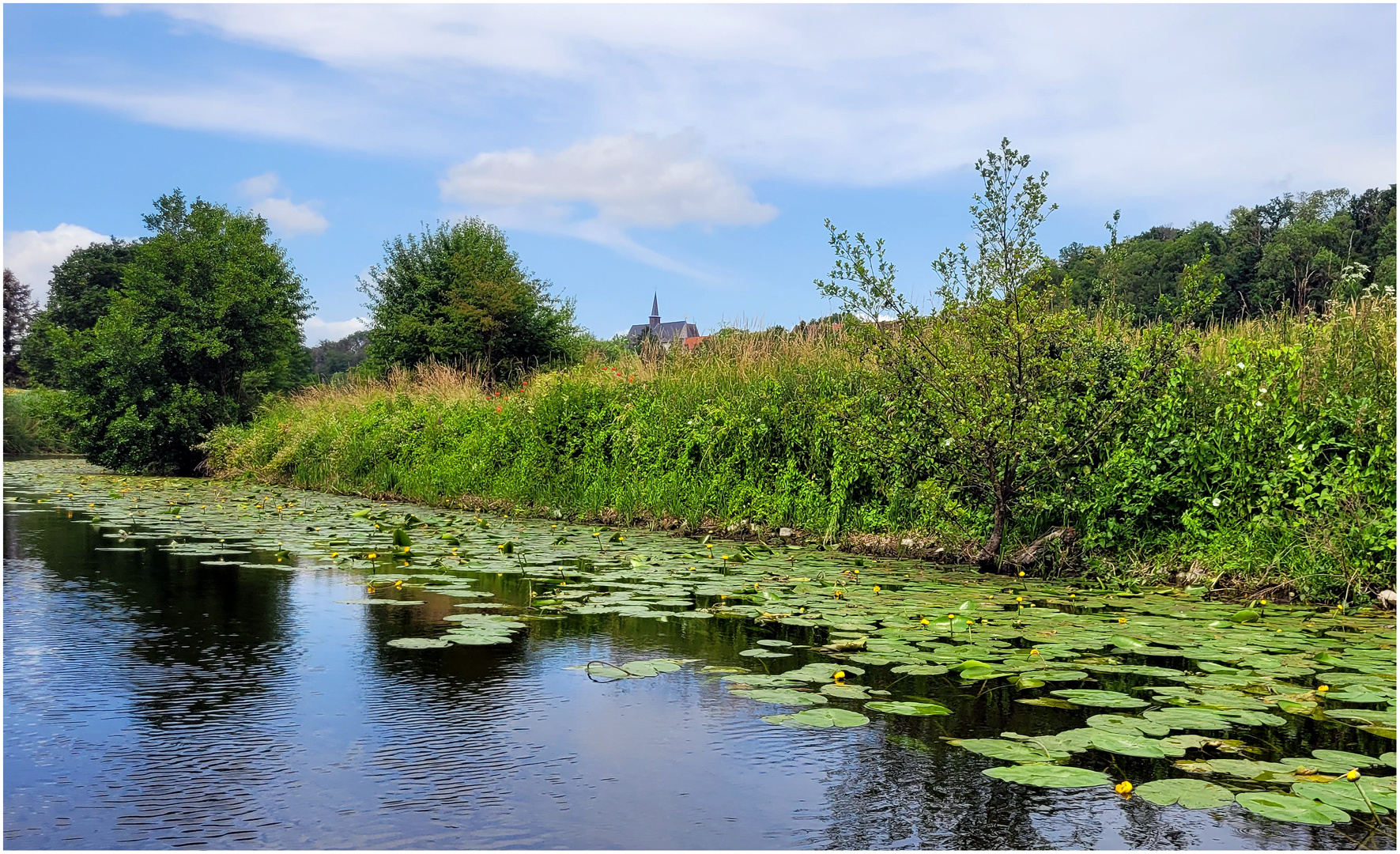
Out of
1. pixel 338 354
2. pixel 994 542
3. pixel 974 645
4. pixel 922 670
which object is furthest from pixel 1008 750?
pixel 338 354

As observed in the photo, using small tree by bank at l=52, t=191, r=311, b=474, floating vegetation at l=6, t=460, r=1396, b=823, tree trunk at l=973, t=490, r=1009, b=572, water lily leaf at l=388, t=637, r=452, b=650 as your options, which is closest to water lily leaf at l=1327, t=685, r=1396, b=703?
floating vegetation at l=6, t=460, r=1396, b=823

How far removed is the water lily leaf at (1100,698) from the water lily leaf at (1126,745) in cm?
41

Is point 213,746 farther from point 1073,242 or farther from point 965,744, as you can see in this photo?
point 1073,242

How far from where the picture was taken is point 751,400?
10180 mm

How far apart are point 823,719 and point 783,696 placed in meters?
0.36

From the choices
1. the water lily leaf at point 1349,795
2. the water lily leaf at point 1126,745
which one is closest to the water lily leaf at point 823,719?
the water lily leaf at point 1126,745

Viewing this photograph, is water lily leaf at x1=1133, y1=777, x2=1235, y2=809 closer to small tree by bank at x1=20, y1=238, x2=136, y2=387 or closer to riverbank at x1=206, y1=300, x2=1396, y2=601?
riverbank at x1=206, y1=300, x2=1396, y2=601

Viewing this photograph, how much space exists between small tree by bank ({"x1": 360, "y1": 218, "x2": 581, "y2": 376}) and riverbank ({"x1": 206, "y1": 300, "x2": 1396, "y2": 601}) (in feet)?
47.6

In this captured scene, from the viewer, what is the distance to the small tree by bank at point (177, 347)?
21.4 m

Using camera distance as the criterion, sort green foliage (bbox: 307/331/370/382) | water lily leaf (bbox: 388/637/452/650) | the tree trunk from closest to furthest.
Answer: water lily leaf (bbox: 388/637/452/650)
the tree trunk
green foliage (bbox: 307/331/370/382)

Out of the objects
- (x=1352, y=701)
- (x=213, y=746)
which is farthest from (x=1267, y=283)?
(x=213, y=746)

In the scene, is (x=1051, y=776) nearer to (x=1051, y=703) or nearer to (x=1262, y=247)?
(x=1051, y=703)

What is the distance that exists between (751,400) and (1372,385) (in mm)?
5294

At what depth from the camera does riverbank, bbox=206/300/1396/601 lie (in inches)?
256
